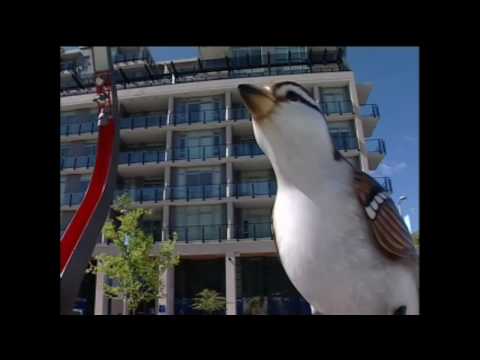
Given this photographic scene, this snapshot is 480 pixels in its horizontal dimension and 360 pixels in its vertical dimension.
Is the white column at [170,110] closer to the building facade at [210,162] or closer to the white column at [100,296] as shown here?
the building facade at [210,162]

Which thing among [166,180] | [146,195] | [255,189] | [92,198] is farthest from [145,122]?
[92,198]

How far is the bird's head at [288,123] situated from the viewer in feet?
7.91

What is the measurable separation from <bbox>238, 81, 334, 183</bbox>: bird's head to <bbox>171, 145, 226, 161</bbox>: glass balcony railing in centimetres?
1388

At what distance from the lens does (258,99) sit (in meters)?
2.40

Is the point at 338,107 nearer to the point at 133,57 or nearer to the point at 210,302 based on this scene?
the point at 210,302

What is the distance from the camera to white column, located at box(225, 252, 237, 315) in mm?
14875

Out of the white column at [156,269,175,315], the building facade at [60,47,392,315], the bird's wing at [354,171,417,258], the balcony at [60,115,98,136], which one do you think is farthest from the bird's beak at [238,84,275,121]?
the balcony at [60,115,98,136]

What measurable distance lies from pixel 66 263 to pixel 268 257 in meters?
12.3

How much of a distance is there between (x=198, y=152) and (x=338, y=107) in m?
5.38

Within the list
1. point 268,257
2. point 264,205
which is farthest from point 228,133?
point 268,257
